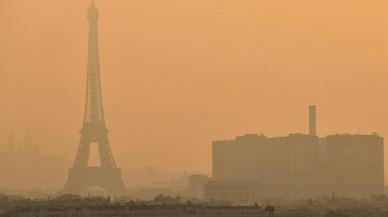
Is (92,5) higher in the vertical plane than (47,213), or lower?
higher

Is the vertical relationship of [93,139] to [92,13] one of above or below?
below

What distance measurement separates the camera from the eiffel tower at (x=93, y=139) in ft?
527

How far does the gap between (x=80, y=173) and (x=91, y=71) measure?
11558mm

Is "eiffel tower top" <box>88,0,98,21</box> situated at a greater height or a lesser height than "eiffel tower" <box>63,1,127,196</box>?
greater

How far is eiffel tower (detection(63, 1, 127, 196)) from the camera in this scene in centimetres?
16075

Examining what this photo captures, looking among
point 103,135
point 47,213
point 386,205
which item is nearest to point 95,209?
point 47,213

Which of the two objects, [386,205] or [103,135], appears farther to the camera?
[103,135]

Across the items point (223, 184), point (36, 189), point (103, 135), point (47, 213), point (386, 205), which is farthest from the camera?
point (36, 189)

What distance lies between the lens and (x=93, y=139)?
162m

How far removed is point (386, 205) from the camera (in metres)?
140

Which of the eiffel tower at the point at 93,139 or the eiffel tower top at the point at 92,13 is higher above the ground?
the eiffel tower top at the point at 92,13

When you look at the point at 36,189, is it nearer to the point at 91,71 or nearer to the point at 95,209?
the point at 91,71

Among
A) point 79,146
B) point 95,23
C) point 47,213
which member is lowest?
point 47,213

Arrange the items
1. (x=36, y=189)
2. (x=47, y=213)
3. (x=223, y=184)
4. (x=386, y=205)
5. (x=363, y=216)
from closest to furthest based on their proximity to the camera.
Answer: (x=47, y=213), (x=363, y=216), (x=386, y=205), (x=223, y=184), (x=36, y=189)
